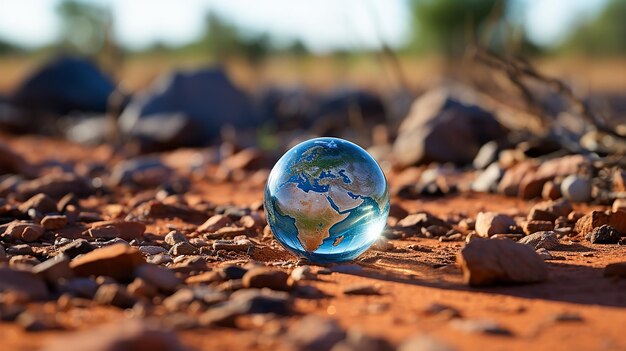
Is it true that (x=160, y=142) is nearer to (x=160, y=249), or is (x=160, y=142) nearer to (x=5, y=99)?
(x=160, y=249)

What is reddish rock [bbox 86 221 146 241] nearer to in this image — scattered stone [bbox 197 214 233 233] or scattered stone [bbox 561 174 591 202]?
scattered stone [bbox 197 214 233 233]

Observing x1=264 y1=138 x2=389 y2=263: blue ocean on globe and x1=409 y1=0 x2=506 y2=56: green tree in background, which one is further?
→ x1=409 y1=0 x2=506 y2=56: green tree in background

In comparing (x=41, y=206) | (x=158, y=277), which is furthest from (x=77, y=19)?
(x=158, y=277)

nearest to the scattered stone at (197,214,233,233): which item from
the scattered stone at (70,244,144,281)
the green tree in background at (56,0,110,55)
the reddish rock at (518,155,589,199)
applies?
the scattered stone at (70,244,144,281)

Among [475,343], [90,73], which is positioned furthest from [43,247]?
[90,73]

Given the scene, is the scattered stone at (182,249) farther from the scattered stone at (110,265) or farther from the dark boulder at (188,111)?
the dark boulder at (188,111)

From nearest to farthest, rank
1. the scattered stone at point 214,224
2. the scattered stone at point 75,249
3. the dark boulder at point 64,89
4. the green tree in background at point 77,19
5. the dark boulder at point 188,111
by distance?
the scattered stone at point 75,249 → the scattered stone at point 214,224 → the dark boulder at point 188,111 → the dark boulder at point 64,89 → the green tree in background at point 77,19

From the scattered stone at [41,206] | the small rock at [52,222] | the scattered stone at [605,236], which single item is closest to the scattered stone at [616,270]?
the scattered stone at [605,236]

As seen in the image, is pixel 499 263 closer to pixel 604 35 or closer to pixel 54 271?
pixel 54 271
